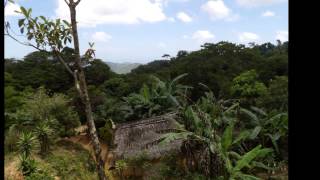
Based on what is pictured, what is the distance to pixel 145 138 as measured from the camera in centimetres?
863

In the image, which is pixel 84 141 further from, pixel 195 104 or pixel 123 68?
pixel 123 68

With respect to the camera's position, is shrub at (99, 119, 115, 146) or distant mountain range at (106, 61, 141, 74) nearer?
shrub at (99, 119, 115, 146)

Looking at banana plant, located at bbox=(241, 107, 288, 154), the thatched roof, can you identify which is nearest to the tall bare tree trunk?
the thatched roof

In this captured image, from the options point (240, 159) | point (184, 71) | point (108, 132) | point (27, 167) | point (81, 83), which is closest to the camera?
point (81, 83)

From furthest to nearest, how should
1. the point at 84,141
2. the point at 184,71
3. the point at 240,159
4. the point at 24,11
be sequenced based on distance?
the point at 184,71, the point at 84,141, the point at 240,159, the point at 24,11

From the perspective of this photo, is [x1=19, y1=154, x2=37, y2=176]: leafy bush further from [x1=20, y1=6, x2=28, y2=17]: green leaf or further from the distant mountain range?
the distant mountain range

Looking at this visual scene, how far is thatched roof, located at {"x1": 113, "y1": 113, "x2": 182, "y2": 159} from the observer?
8172 mm

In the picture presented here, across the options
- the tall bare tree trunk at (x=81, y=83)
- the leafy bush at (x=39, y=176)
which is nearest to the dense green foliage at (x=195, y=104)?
the leafy bush at (x=39, y=176)

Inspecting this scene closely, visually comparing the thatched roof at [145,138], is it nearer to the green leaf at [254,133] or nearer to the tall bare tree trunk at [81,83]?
the green leaf at [254,133]

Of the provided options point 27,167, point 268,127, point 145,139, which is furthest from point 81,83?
point 268,127

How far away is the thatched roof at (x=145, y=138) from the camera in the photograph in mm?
8172

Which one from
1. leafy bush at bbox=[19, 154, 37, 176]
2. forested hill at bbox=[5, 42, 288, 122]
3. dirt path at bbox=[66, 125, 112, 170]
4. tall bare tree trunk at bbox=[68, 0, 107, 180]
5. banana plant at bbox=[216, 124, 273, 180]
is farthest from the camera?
forested hill at bbox=[5, 42, 288, 122]

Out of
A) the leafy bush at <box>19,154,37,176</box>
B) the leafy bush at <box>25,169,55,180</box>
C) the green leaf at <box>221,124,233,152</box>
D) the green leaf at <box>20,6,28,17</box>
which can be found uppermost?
the green leaf at <box>20,6,28,17</box>
